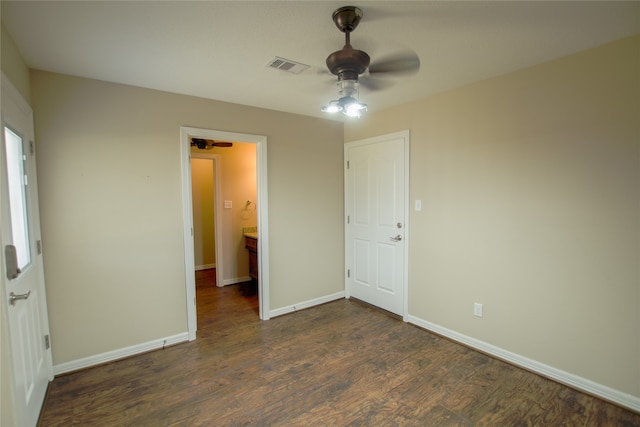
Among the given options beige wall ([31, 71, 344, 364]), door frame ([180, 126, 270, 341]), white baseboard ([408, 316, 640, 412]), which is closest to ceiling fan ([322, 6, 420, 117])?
door frame ([180, 126, 270, 341])

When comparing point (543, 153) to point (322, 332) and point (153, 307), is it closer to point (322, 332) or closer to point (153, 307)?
point (322, 332)

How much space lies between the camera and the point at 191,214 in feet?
9.59

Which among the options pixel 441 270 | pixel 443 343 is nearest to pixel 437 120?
pixel 441 270

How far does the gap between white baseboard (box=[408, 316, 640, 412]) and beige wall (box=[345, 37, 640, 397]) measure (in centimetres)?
5

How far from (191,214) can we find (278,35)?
6.01 feet

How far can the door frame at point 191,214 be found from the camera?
285 centimetres

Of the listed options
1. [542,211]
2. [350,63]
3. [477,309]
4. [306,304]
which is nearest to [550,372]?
[477,309]

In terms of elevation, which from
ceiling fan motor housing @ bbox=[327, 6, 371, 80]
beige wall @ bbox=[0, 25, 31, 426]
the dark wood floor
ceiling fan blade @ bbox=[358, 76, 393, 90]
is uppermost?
ceiling fan blade @ bbox=[358, 76, 393, 90]

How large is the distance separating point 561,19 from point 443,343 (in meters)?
2.59

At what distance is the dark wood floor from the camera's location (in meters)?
1.93

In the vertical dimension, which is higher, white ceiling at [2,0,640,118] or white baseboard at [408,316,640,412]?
white ceiling at [2,0,640,118]

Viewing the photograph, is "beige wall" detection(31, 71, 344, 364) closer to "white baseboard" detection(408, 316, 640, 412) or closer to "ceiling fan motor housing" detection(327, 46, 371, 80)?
"ceiling fan motor housing" detection(327, 46, 371, 80)

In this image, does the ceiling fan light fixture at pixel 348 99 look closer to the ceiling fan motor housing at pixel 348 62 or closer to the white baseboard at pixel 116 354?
the ceiling fan motor housing at pixel 348 62

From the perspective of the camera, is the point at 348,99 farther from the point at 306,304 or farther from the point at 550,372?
the point at 306,304
